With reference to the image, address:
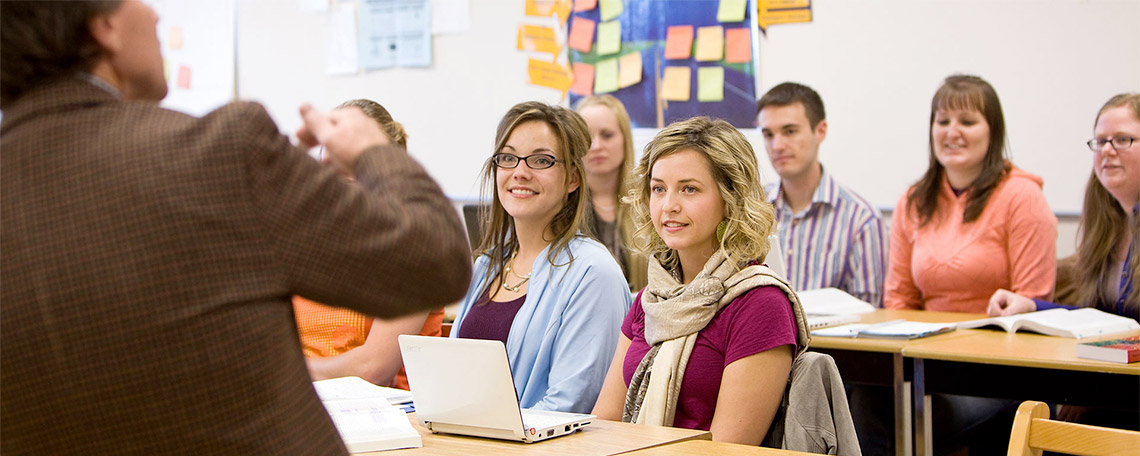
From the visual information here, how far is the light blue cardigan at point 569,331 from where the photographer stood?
2.18 metres

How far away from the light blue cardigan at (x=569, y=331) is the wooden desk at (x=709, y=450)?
554 millimetres

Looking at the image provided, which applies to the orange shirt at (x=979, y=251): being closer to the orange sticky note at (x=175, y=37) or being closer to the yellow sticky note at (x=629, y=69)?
the yellow sticky note at (x=629, y=69)

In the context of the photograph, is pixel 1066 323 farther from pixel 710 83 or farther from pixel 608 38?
pixel 608 38

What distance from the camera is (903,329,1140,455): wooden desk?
2.29m

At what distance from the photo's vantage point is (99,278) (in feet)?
2.70

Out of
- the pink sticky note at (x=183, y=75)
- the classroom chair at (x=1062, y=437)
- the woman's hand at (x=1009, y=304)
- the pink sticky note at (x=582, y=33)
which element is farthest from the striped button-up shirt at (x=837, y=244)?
the pink sticky note at (x=183, y=75)

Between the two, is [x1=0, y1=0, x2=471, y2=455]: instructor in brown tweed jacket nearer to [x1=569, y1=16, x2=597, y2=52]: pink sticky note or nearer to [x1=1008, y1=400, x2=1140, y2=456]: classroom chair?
[x1=1008, y1=400, x2=1140, y2=456]: classroom chair

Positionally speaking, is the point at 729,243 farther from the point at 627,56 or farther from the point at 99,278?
the point at 627,56

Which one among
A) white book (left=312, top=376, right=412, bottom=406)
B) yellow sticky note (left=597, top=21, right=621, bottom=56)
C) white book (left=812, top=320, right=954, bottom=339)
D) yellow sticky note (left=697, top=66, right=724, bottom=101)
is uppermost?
yellow sticky note (left=597, top=21, right=621, bottom=56)

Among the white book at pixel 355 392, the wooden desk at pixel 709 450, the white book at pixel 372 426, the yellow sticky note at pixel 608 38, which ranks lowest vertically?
the white book at pixel 355 392

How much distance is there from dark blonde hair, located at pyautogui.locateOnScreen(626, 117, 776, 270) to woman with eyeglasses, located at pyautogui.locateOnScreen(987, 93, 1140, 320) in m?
1.26

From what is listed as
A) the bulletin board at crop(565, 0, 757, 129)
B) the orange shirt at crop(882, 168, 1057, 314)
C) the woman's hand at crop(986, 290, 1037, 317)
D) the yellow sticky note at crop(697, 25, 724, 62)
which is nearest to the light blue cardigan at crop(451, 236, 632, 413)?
the woman's hand at crop(986, 290, 1037, 317)

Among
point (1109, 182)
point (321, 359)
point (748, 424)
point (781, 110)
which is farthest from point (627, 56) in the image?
point (748, 424)

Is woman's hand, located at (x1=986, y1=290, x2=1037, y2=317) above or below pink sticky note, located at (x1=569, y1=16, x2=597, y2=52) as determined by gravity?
below
